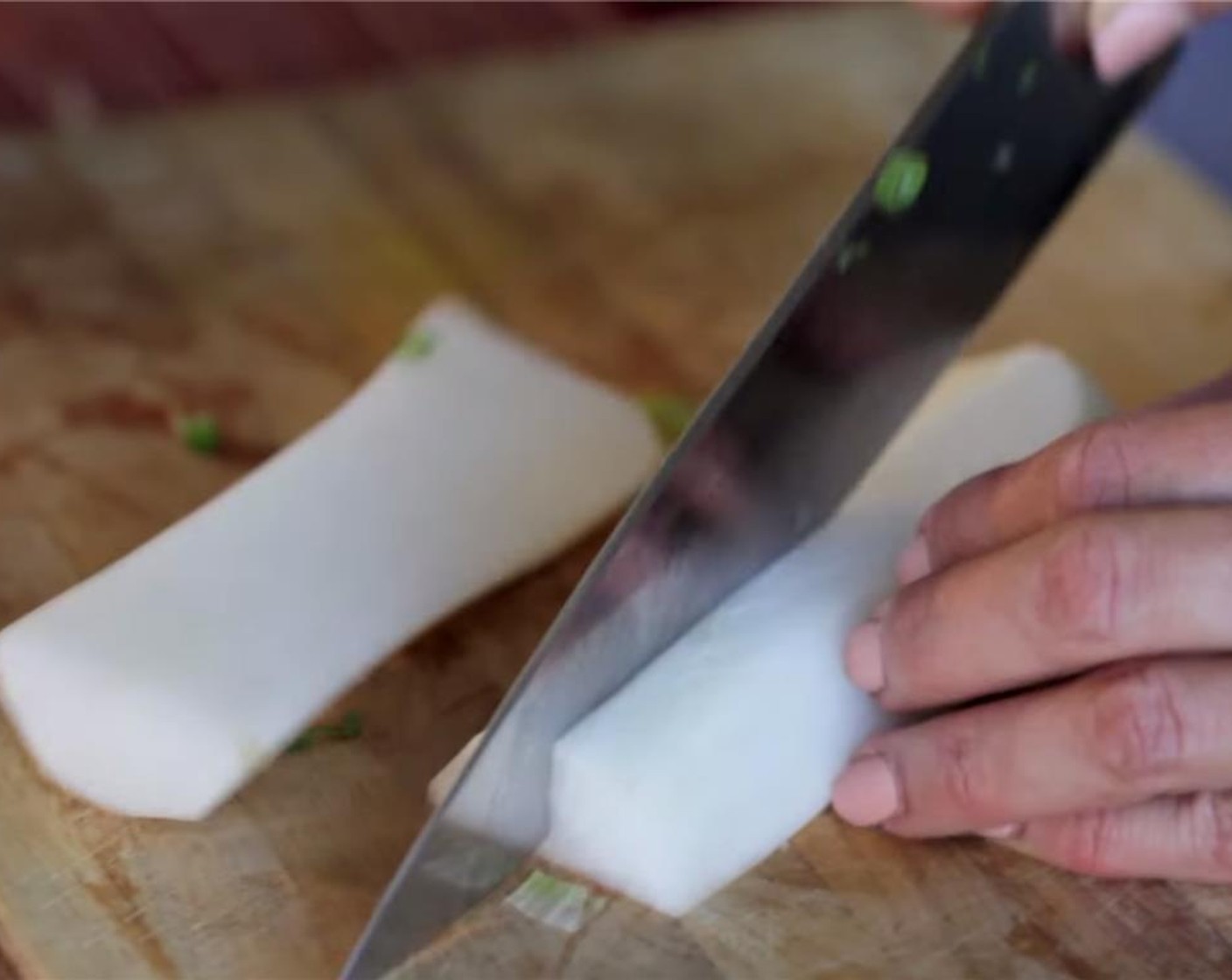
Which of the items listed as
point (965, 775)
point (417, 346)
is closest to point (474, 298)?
point (417, 346)

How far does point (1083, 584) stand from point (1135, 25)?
0.53m

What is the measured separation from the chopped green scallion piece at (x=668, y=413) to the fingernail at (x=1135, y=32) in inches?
19.7

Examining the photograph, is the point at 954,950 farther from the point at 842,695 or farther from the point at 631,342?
the point at 631,342

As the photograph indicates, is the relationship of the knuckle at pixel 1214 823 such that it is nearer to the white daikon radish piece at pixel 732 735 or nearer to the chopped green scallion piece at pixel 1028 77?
the white daikon radish piece at pixel 732 735

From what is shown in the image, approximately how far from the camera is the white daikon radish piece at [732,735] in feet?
4.12

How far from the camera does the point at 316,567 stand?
1431 mm

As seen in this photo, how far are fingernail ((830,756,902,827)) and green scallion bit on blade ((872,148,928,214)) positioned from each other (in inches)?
16.8

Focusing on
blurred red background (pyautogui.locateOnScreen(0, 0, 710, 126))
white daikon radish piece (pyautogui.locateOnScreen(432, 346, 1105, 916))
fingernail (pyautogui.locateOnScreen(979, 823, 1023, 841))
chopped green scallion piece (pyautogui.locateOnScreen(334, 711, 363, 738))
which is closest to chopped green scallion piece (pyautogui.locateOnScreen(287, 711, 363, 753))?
chopped green scallion piece (pyautogui.locateOnScreen(334, 711, 363, 738))

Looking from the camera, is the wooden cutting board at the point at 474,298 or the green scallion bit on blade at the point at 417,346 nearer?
the wooden cutting board at the point at 474,298

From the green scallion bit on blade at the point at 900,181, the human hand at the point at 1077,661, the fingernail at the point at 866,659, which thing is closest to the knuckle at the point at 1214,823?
the human hand at the point at 1077,661

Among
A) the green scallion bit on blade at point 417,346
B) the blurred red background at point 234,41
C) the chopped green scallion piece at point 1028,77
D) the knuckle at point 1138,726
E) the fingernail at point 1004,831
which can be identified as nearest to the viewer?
the knuckle at point 1138,726

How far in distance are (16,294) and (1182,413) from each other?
46.1 inches

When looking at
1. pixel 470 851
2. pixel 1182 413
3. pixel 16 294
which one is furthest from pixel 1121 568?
pixel 16 294

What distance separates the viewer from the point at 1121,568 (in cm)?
118
